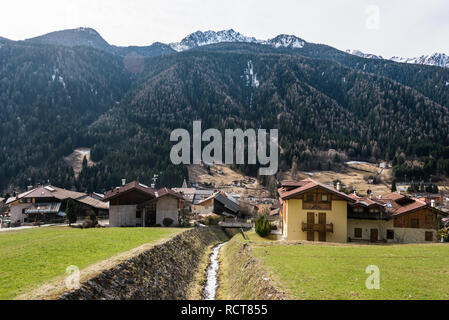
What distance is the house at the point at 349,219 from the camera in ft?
135

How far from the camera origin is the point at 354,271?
67.6ft

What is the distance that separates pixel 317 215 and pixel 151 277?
2683cm

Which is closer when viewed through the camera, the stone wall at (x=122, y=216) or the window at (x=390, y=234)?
the window at (x=390, y=234)

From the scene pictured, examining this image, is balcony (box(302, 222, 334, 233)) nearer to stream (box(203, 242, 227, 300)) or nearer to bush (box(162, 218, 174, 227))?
stream (box(203, 242, 227, 300))

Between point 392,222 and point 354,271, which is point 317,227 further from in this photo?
point 354,271

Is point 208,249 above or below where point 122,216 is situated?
below

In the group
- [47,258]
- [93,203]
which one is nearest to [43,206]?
[93,203]

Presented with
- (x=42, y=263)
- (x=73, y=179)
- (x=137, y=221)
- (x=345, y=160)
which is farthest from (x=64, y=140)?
(x=42, y=263)

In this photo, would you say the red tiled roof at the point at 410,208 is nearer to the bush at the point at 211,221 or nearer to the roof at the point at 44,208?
the bush at the point at 211,221

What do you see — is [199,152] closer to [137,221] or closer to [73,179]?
[73,179]

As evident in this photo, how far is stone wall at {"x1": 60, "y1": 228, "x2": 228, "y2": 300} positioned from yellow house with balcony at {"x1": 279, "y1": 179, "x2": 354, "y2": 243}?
1432cm

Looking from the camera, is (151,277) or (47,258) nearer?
(47,258)
